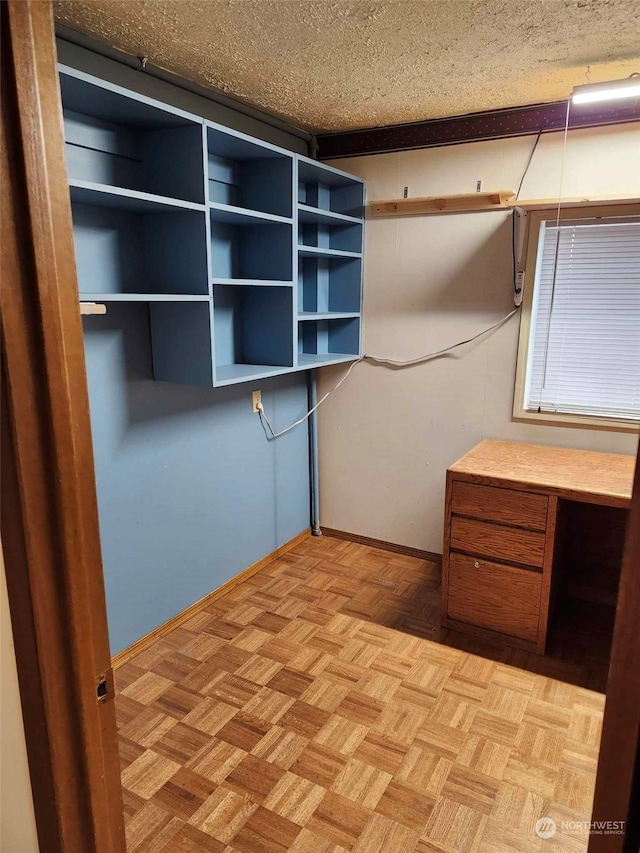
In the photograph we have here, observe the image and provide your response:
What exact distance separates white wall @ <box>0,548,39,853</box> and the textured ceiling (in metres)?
1.80

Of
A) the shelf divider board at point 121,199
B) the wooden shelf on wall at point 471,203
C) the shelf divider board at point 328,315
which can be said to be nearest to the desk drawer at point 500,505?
the shelf divider board at point 328,315

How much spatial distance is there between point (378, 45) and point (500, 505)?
6.07 ft

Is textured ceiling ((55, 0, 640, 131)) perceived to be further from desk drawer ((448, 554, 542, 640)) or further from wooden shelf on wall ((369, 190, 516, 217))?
desk drawer ((448, 554, 542, 640))

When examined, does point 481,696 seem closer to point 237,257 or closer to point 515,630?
point 515,630

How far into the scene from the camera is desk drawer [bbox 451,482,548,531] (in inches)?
96.3

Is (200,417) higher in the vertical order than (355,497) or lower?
higher

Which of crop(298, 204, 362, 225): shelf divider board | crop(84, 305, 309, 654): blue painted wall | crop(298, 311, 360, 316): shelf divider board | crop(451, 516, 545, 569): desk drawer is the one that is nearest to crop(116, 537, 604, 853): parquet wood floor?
crop(84, 305, 309, 654): blue painted wall

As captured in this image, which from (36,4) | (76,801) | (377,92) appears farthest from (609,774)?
(377,92)

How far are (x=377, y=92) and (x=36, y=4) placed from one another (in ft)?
6.97

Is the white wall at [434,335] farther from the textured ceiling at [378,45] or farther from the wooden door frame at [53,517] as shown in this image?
the wooden door frame at [53,517]

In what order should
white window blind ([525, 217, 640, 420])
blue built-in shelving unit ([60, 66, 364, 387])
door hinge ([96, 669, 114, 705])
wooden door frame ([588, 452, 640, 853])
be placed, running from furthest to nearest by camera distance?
white window blind ([525, 217, 640, 420]), blue built-in shelving unit ([60, 66, 364, 387]), door hinge ([96, 669, 114, 705]), wooden door frame ([588, 452, 640, 853])

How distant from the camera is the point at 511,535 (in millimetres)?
2520

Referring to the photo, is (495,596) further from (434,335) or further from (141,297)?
(141,297)

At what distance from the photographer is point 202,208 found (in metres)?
2.20
